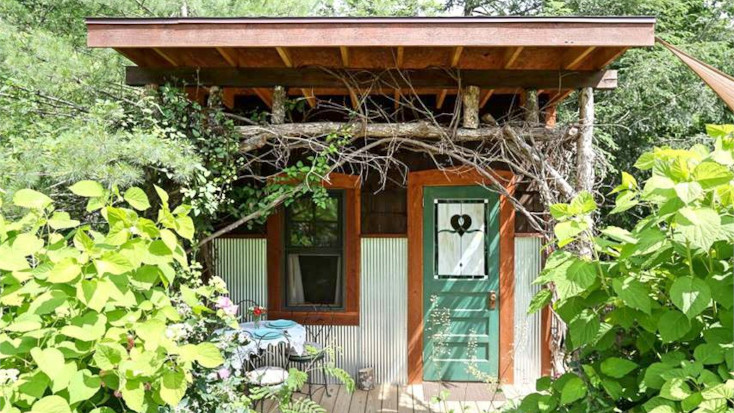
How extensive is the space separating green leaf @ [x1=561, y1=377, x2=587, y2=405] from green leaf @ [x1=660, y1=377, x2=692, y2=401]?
326mm

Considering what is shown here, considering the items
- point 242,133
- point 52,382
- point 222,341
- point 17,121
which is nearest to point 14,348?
point 52,382

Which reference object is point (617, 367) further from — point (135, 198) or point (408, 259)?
point (408, 259)

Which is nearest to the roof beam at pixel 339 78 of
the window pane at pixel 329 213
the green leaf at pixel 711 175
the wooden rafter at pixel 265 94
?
the wooden rafter at pixel 265 94

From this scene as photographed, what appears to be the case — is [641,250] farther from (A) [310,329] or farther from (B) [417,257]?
(A) [310,329]

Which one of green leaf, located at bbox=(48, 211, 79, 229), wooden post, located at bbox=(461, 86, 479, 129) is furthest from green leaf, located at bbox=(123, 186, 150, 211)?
wooden post, located at bbox=(461, 86, 479, 129)

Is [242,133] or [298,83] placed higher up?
[298,83]

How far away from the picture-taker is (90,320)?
5.53 ft

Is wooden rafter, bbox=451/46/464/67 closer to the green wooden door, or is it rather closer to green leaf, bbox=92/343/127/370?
the green wooden door

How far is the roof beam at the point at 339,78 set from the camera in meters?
3.63

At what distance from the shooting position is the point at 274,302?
16.1ft

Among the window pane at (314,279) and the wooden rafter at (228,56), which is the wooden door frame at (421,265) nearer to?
the window pane at (314,279)

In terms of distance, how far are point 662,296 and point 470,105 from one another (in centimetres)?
218

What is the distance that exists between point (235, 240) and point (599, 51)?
3332 mm

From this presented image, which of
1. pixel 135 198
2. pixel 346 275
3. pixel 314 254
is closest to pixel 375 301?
pixel 346 275
